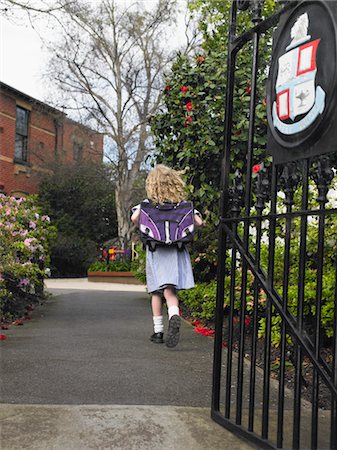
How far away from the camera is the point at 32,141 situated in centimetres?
2538

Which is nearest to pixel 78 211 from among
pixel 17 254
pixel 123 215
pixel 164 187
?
pixel 123 215

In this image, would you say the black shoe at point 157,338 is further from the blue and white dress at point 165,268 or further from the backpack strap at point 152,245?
the backpack strap at point 152,245

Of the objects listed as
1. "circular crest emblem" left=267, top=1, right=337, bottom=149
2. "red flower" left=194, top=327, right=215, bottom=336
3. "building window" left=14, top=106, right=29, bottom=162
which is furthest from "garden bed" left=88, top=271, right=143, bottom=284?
"circular crest emblem" left=267, top=1, right=337, bottom=149

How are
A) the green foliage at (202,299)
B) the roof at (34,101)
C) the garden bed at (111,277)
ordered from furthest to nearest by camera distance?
the roof at (34,101), the garden bed at (111,277), the green foliage at (202,299)

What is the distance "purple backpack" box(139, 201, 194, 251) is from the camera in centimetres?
529

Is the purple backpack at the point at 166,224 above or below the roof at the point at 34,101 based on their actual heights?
below

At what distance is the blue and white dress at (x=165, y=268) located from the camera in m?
5.41

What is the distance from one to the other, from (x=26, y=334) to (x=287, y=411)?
137 inches

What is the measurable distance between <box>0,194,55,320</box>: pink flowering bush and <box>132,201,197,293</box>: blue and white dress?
6.95ft

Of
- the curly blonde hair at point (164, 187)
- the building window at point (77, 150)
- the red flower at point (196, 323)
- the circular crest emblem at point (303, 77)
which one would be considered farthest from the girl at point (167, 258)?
the building window at point (77, 150)

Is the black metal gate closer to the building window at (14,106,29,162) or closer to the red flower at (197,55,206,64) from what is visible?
the red flower at (197,55,206,64)

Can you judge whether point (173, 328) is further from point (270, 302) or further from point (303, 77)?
point (303, 77)

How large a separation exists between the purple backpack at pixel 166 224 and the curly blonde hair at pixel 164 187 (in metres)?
0.11

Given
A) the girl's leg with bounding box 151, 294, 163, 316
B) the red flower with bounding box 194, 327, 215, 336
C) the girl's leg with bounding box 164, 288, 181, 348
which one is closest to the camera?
the girl's leg with bounding box 164, 288, 181, 348
